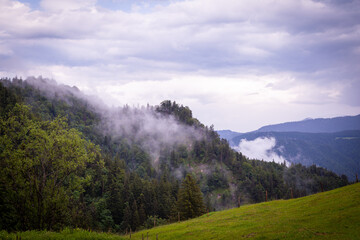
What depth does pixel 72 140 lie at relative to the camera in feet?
124

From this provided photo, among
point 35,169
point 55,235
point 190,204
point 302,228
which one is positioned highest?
point 35,169

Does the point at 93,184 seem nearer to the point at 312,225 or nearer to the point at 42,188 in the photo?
the point at 42,188

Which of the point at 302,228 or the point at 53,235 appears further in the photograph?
the point at 302,228

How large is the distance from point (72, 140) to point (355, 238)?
127ft

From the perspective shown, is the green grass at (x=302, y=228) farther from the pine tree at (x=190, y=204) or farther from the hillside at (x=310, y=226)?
the pine tree at (x=190, y=204)

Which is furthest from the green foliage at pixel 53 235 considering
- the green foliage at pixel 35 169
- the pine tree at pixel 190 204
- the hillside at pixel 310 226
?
the pine tree at pixel 190 204

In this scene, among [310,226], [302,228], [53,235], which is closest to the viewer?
[53,235]

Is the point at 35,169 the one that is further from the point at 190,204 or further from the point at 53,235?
the point at 190,204

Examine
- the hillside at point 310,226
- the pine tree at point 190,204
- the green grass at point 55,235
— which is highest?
the green grass at point 55,235

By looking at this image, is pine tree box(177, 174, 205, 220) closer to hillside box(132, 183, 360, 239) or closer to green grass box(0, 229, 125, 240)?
hillside box(132, 183, 360, 239)

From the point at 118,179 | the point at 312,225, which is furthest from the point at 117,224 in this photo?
the point at 312,225

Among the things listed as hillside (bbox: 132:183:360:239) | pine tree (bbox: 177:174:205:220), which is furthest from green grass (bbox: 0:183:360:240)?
pine tree (bbox: 177:174:205:220)

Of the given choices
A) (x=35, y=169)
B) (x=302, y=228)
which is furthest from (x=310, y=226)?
(x=35, y=169)

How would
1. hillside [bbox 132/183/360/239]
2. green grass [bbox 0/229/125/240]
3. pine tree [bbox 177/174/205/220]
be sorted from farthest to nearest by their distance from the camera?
pine tree [bbox 177/174/205/220] → green grass [bbox 0/229/125/240] → hillside [bbox 132/183/360/239]
